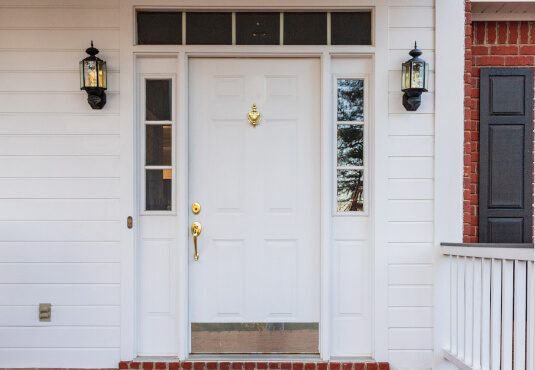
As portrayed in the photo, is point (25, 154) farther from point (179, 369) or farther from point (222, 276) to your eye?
point (179, 369)

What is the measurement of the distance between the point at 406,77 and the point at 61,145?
2.28 meters

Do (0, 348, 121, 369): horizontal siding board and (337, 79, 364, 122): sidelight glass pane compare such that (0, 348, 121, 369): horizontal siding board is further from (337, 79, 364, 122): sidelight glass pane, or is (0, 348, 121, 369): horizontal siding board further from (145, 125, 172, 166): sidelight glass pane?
(337, 79, 364, 122): sidelight glass pane

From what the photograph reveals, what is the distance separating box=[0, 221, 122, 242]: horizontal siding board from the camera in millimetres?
2744

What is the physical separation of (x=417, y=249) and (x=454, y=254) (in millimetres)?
243

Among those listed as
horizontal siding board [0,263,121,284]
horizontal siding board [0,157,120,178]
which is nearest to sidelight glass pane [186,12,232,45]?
horizontal siding board [0,157,120,178]

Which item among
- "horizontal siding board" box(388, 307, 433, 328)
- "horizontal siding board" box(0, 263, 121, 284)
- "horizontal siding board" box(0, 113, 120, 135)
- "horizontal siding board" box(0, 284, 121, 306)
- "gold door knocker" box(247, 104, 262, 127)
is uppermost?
"gold door knocker" box(247, 104, 262, 127)

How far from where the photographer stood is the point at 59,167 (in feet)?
9.00

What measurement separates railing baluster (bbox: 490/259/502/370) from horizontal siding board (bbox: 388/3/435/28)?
156 cm

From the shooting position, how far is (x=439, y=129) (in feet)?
8.93

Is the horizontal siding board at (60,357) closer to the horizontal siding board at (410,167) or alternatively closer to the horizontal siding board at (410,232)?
the horizontal siding board at (410,232)

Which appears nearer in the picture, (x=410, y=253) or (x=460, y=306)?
(x=460, y=306)

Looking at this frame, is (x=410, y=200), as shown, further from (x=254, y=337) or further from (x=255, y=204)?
(x=254, y=337)

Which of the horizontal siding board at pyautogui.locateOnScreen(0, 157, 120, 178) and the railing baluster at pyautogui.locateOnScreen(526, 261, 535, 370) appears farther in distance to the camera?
the horizontal siding board at pyautogui.locateOnScreen(0, 157, 120, 178)

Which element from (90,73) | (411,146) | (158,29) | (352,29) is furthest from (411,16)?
(90,73)
